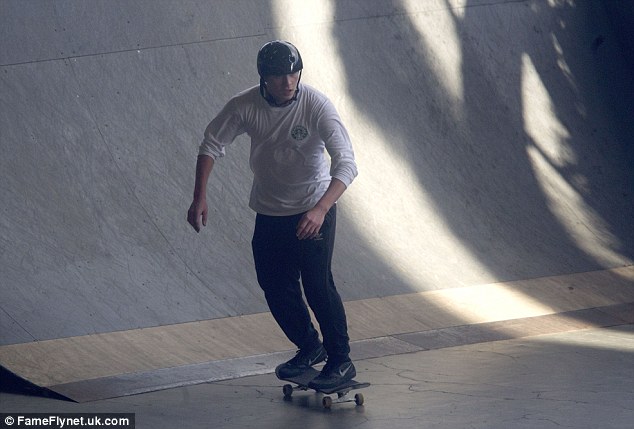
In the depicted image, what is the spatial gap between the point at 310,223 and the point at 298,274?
525 mm

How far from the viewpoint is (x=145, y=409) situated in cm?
467

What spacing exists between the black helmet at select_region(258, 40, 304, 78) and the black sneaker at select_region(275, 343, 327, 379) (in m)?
1.35

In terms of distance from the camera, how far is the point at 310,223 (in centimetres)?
441

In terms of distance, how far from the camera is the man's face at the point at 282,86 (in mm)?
4555

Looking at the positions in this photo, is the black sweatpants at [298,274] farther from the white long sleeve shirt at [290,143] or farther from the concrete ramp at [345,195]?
the concrete ramp at [345,195]

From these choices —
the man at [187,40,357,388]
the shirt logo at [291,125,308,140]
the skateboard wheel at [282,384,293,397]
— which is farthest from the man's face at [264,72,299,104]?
the skateboard wheel at [282,384,293,397]

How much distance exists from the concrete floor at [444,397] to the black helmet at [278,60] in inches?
59.6

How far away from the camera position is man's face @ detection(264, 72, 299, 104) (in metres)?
4.55

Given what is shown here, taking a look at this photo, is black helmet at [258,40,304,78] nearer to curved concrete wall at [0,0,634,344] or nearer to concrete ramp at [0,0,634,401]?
concrete ramp at [0,0,634,401]

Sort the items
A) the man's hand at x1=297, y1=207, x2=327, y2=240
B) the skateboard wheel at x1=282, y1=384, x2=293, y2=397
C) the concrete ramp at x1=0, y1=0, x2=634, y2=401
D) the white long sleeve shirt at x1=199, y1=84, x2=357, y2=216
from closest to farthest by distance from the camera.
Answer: the man's hand at x1=297, y1=207, x2=327, y2=240 → the white long sleeve shirt at x1=199, y1=84, x2=357, y2=216 → the skateboard wheel at x1=282, y1=384, x2=293, y2=397 → the concrete ramp at x1=0, y1=0, x2=634, y2=401

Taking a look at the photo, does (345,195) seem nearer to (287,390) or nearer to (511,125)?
(511,125)

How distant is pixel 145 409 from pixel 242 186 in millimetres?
2660

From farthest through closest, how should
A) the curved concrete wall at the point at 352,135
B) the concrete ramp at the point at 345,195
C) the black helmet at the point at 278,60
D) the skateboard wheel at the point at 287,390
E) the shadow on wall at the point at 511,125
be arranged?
the shadow on wall at the point at 511,125 → the curved concrete wall at the point at 352,135 → the concrete ramp at the point at 345,195 → the skateboard wheel at the point at 287,390 → the black helmet at the point at 278,60

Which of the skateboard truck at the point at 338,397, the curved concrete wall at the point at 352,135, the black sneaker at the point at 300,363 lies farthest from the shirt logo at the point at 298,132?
the curved concrete wall at the point at 352,135
